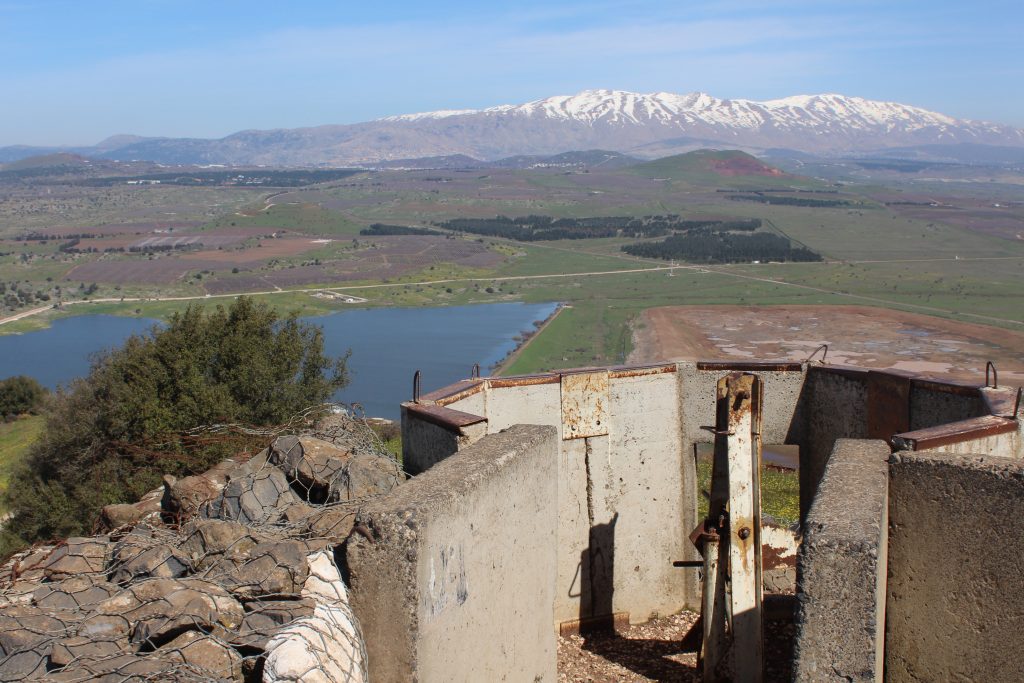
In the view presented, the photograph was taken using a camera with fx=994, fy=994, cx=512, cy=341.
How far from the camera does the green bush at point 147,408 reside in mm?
14375

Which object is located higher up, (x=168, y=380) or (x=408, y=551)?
(x=408, y=551)

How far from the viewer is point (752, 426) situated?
6.95 m

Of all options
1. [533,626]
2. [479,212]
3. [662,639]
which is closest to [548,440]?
[533,626]

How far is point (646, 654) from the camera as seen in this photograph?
877cm

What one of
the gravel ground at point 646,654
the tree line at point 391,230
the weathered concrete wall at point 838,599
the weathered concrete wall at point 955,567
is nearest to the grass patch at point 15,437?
the gravel ground at point 646,654

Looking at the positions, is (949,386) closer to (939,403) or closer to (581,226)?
(939,403)

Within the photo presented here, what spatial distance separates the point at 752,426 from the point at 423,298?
5599 cm

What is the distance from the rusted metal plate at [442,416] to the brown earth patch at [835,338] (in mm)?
30709

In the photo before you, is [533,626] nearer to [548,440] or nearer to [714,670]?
[548,440]

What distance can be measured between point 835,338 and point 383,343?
21.2m

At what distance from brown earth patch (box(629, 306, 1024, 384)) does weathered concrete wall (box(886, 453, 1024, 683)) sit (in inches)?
1250

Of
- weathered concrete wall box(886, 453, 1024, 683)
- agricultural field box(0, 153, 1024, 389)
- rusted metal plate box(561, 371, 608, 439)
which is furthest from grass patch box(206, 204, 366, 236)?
weathered concrete wall box(886, 453, 1024, 683)

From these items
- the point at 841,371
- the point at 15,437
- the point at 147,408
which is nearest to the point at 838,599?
the point at 841,371

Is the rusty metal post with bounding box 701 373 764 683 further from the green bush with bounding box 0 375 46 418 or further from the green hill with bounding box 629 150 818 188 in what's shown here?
the green hill with bounding box 629 150 818 188
